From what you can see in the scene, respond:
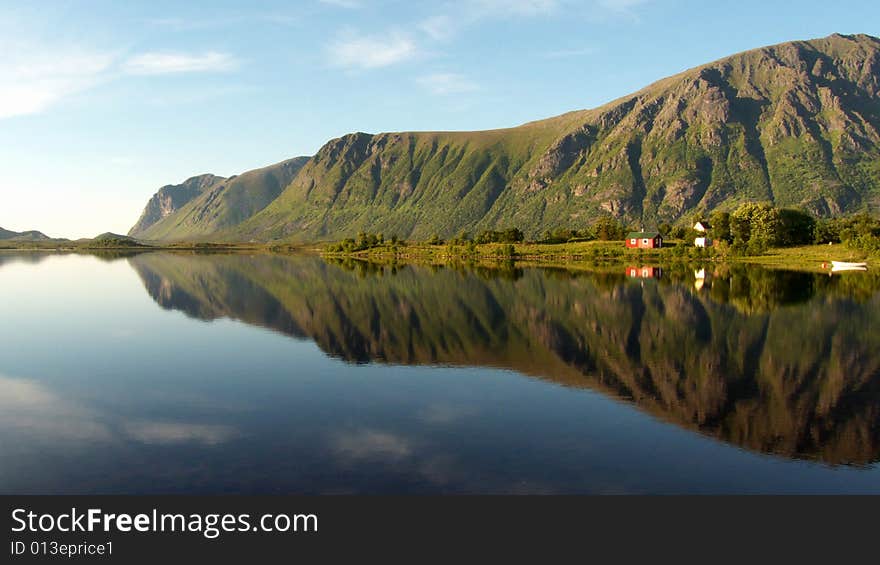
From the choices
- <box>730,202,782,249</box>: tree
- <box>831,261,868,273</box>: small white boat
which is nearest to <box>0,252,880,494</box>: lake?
<box>831,261,868,273</box>: small white boat

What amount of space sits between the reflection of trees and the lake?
0.28 metres

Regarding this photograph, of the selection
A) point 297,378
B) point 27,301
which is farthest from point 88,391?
point 27,301

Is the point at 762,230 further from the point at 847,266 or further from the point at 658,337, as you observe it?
the point at 658,337

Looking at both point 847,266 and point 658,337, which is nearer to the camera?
point 658,337

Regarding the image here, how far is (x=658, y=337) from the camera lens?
56312 mm

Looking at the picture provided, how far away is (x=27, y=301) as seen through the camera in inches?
3489

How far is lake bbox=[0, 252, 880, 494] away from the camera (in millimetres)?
23859

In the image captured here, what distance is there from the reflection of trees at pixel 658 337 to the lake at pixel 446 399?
0.28 metres

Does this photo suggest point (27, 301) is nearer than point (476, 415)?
No

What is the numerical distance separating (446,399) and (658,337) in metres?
28.9

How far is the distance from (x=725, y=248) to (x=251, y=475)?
636ft

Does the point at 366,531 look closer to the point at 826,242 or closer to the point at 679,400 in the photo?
the point at 679,400

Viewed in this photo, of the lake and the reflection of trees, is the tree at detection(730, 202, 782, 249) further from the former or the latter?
the lake

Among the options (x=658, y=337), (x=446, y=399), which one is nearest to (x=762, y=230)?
(x=658, y=337)
